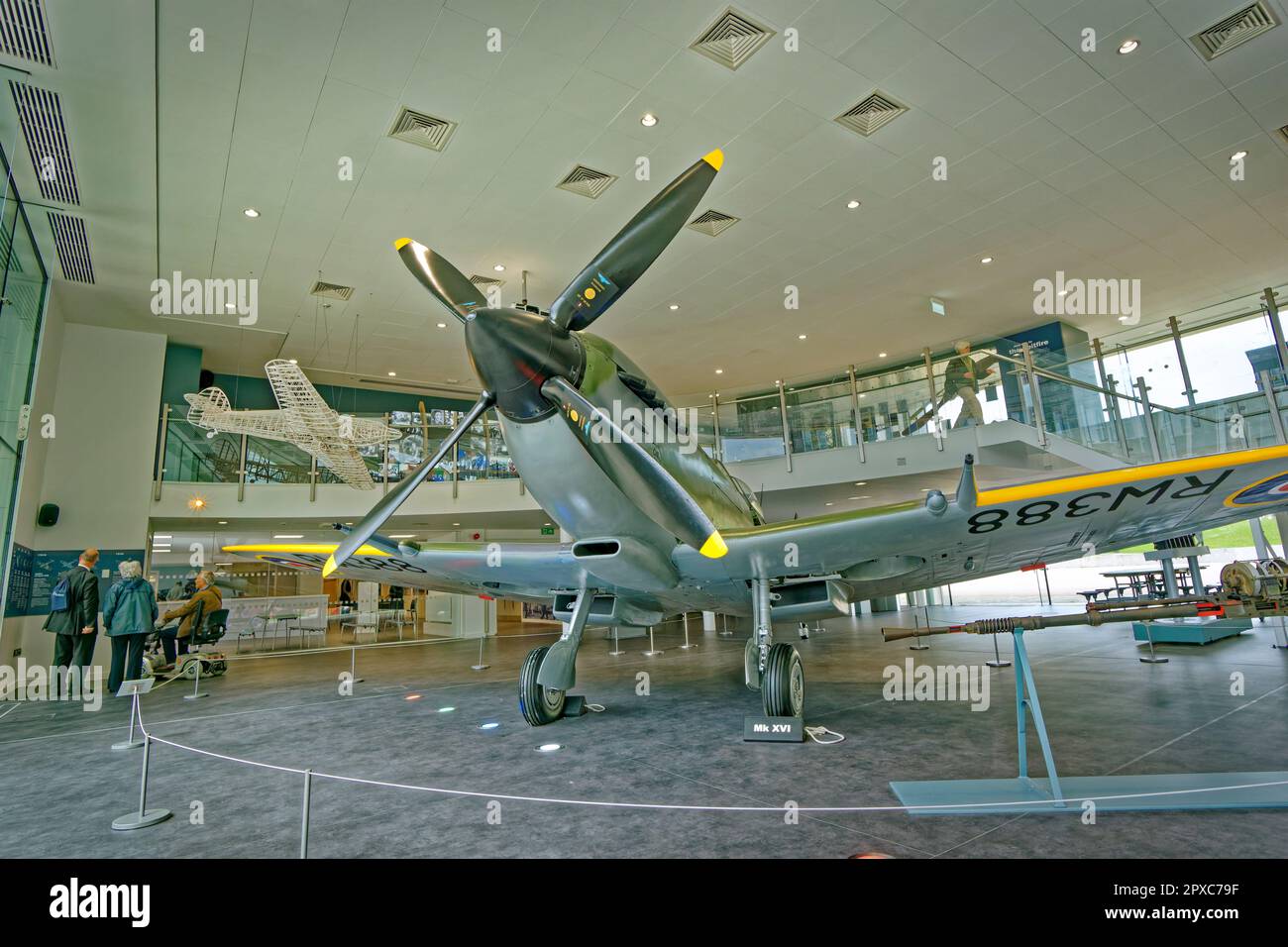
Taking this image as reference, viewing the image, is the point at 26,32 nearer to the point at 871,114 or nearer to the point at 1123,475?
the point at 871,114

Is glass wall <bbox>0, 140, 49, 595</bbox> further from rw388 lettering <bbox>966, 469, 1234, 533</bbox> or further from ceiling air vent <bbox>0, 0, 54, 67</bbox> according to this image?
rw388 lettering <bbox>966, 469, 1234, 533</bbox>

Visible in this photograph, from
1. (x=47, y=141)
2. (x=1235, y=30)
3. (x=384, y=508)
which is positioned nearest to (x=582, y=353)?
(x=384, y=508)

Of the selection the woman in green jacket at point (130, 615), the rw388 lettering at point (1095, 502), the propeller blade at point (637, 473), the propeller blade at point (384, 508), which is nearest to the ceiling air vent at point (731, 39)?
the propeller blade at point (637, 473)

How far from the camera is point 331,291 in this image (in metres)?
10.5

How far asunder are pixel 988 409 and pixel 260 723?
39.6 ft

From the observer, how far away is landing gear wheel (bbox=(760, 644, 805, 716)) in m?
4.70

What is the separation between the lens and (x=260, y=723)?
18.3 ft

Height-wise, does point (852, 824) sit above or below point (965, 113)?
below

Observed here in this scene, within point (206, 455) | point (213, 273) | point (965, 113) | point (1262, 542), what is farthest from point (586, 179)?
point (1262, 542)

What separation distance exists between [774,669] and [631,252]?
3.47 m

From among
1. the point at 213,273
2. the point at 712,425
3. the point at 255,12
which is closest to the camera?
the point at 255,12

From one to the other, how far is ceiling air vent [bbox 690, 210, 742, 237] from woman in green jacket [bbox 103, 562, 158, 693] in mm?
8734

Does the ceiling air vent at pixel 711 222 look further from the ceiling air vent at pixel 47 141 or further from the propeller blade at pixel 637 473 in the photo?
the ceiling air vent at pixel 47 141
